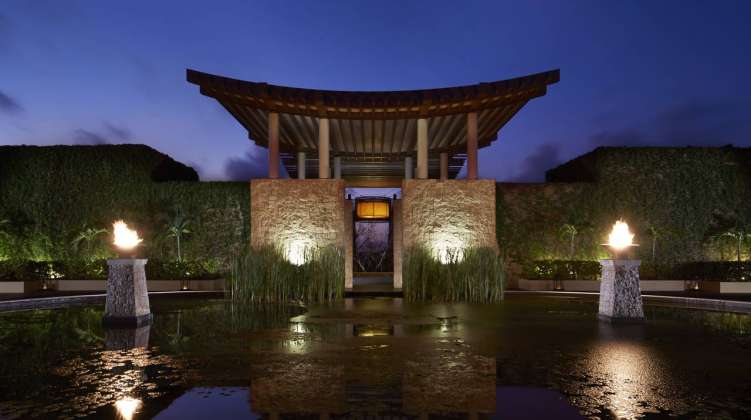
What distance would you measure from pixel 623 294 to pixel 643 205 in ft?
28.7

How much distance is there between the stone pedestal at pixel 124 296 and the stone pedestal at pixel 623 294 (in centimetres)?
631

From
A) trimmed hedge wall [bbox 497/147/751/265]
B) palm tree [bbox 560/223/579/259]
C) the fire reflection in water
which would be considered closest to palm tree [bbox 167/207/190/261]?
trimmed hedge wall [bbox 497/147/751/265]

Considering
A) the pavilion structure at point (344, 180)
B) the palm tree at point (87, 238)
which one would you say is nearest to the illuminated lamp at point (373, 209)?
the pavilion structure at point (344, 180)

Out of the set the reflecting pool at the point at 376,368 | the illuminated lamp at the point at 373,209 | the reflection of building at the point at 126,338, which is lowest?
the reflection of building at the point at 126,338

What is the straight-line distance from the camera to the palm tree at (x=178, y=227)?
13195 mm

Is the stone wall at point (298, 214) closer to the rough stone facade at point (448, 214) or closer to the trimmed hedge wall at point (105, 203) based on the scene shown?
the rough stone facade at point (448, 214)

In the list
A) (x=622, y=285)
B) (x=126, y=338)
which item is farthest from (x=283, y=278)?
(x=622, y=285)

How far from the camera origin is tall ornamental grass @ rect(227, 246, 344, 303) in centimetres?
900

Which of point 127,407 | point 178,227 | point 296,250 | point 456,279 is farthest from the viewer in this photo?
point 178,227

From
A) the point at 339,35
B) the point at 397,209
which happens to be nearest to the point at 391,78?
the point at 339,35

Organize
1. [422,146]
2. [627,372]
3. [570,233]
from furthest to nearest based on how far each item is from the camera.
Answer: [570,233] < [422,146] < [627,372]

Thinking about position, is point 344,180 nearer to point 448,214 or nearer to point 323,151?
point 323,151

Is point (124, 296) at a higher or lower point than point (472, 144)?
lower

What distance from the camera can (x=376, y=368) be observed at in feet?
12.7
